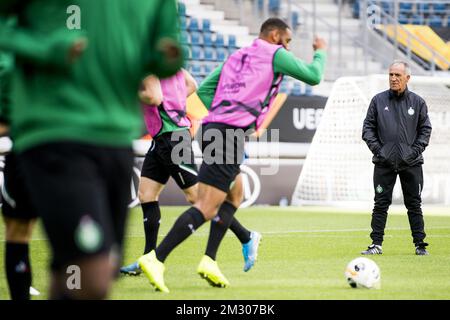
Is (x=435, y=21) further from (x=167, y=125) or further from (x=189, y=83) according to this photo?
(x=167, y=125)

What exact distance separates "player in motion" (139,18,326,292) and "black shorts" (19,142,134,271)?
3503 mm

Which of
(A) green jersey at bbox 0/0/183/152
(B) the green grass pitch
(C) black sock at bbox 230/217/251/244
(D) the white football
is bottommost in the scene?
(B) the green grass pitch

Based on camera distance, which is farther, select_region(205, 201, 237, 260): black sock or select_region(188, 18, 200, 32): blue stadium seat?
select_region(188, 18, 200, 32): blue stadium seat

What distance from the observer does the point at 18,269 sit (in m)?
5.89

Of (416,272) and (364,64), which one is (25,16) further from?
(364,64)

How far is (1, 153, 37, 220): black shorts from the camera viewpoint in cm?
566

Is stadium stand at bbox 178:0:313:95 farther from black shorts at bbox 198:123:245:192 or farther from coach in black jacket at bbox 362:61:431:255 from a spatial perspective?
black shorts at bbox 198:123:245:192

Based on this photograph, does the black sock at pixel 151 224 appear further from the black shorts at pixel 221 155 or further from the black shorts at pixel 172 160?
the black shorts at pixel 221 155

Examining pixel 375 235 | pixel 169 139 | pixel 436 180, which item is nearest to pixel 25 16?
pixel 169 139

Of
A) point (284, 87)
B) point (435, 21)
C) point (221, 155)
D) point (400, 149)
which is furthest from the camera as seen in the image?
point (435, 21)

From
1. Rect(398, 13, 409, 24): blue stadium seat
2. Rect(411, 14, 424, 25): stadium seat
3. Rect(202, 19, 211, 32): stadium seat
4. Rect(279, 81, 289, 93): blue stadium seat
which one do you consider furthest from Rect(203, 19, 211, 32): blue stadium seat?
Rect(411, 14, 424, 25): stadium seat

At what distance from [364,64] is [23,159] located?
20.7 m

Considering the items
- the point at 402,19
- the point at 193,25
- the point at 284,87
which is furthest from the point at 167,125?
the point at 402,19

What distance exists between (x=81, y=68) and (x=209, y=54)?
18896mm
